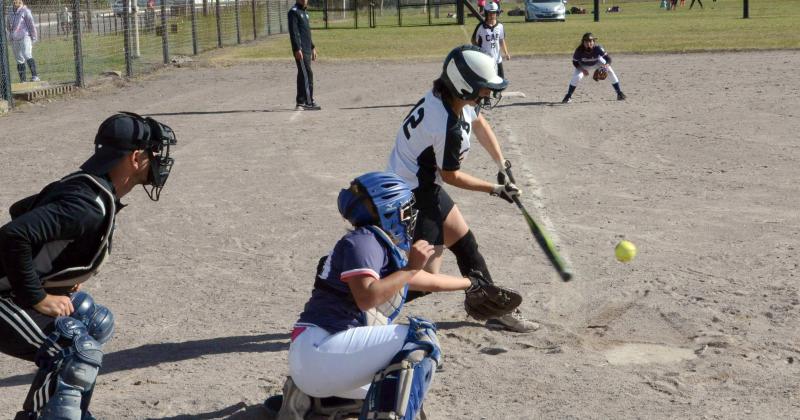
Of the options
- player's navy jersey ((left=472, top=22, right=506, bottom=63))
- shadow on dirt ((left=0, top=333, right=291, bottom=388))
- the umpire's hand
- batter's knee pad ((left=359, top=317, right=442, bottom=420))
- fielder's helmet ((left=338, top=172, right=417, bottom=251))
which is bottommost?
shadow on dirt ((left=0, top=333, right=291, bottom=388))

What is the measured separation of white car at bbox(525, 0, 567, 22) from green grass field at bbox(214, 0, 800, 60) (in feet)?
3.09

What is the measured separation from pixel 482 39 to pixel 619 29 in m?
22.0

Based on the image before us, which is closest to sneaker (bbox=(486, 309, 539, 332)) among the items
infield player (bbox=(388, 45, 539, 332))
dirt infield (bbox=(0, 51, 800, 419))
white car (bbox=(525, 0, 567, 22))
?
infield player (bbox=(388, 45, 539, 332))

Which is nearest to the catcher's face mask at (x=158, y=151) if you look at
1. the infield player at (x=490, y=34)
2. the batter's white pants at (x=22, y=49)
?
the infield player at (x=490, y=34)

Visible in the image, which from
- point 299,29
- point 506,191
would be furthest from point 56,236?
point 299,29

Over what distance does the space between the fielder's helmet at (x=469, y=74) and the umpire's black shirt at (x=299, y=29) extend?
12.4 metres

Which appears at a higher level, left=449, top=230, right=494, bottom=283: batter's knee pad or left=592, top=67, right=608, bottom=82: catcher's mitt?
left=592, top=67, right=608, bottom=82: catcher's mitt

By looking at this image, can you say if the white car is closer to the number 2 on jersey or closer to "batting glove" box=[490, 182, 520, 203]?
"batting glove" box=[490, 182, 520, 203]

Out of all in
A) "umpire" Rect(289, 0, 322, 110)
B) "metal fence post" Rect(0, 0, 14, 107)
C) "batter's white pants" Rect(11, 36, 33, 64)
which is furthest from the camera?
"batter's white pants" Rect(11, 36, 33, 64)

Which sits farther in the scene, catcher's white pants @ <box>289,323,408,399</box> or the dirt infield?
the dirt infield

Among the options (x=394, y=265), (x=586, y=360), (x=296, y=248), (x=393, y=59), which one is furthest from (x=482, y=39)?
(x=394, y=265)

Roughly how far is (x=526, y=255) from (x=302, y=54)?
415 inches

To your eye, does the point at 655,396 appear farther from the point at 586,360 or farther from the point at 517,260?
the point at 517,260

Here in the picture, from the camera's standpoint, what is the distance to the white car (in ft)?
166
